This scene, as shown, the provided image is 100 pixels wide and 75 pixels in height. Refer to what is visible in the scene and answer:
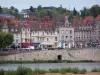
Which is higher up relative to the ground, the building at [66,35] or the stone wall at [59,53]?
the building at [66,35]

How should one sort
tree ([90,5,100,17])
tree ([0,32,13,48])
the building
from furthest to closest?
tree ([90,5,100,17])
the building
tree ([0,32,13,48])

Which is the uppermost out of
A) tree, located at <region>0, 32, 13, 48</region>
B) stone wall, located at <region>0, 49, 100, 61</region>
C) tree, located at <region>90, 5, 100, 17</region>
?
tree, located at <region>90, 5, 100, 17</region>

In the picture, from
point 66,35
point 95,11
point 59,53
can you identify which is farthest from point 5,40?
point 95,11

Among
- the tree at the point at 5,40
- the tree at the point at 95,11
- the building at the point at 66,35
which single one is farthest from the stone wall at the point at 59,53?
the tree at the point at 95,11

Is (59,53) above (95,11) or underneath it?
underneath

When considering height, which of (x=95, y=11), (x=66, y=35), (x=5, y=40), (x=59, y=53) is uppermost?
(x=95, y=11)

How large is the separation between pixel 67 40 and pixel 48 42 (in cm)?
229

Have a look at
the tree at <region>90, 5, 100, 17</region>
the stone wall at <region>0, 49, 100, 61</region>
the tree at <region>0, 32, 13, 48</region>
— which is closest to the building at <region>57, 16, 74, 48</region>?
the stone wall at <region>0, 49, 100, 61</region>

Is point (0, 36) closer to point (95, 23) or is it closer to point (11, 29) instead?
point (11, 29)

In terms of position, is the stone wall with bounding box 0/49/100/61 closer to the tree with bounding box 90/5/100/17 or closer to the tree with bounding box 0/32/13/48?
the tree with bounding box 0/32/13/48

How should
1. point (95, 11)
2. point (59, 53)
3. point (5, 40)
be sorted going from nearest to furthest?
point (5, 40)
point (59, 53)
point (95, 11)

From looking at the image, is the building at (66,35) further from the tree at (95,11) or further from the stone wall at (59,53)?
the tree at (95,11)

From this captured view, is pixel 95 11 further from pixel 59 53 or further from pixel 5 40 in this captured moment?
pixel 5 40

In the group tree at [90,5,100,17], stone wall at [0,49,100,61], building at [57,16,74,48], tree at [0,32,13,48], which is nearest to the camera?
stone wall at [0,49,100,61]
